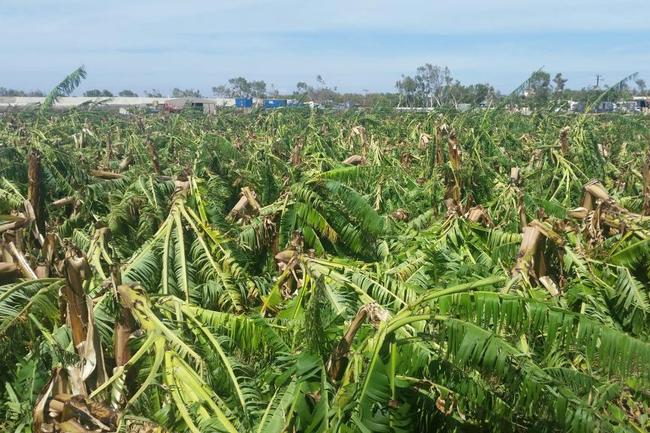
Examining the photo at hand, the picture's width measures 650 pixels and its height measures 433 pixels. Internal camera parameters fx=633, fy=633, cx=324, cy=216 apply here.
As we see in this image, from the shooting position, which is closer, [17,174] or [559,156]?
[17,174]

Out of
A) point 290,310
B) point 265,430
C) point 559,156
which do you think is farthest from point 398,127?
point 265,430

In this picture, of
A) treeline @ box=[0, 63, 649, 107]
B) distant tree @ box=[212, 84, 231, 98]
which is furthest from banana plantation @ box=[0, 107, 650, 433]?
distant tree @ box=[212, 84, 231, 98]

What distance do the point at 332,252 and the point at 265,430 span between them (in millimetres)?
3502

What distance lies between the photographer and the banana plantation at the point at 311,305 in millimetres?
3143

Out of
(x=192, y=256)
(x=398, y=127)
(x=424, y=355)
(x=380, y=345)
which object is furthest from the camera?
(x=398, y=127)

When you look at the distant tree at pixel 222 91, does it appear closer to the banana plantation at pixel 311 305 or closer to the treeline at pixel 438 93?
the treeline at pixel 438 93

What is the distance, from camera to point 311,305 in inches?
136

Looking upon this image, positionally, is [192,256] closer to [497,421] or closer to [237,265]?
[237,265]

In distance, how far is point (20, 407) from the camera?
3.91 metres

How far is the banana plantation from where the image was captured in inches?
124

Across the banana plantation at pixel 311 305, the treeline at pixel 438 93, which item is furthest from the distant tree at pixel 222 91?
the banana plantation at pixel 311 305

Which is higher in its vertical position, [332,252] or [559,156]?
[559,156]

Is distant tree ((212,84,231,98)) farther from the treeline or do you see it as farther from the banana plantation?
the banana plantation

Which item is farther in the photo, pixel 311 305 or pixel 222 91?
pixel 222 91
